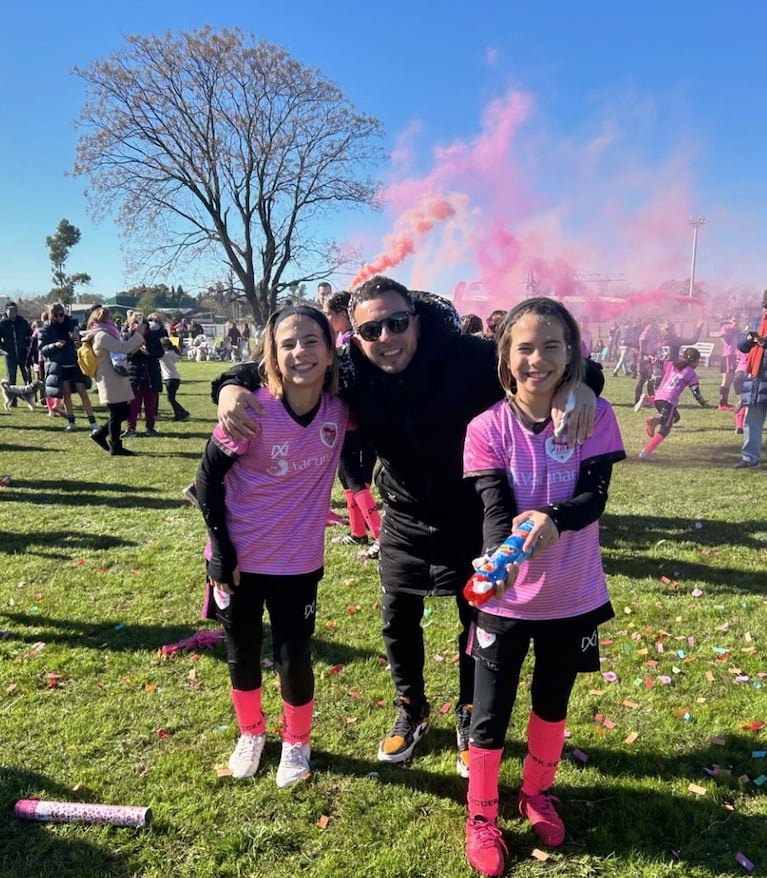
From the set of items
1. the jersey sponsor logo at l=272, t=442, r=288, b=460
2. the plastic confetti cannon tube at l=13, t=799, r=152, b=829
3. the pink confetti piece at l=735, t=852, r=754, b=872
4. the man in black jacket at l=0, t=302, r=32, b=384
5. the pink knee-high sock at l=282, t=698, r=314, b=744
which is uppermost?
the man in black jacket at l=0, t=302, r=32, b=384

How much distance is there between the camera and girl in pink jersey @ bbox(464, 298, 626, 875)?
7.09ft

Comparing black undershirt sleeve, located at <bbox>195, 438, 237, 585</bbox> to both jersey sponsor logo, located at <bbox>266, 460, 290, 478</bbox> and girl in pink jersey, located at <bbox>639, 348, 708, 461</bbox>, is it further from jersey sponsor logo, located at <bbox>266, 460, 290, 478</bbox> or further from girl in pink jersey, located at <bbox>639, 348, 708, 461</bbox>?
girl in pink jersey, located at <bbox>639, 348, 708, 461</bbox>

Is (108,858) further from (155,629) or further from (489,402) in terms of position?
(489,402)

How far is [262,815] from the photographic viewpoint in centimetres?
262

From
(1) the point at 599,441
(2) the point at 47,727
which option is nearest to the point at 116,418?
(2) the point at 47,727

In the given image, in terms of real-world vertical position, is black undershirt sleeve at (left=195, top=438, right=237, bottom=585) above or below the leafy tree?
below

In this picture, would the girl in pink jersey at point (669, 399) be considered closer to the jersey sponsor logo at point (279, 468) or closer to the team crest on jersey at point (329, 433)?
the team crest on jersey at point (329, 433)

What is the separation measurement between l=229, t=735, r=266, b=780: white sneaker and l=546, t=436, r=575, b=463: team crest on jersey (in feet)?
6.28

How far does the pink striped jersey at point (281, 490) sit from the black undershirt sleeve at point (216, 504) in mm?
60

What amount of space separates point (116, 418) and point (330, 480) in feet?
27.1

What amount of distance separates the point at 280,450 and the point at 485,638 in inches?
41.6

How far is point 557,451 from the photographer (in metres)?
2.18

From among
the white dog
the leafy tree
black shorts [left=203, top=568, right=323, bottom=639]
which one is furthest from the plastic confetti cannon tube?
the leafy tree

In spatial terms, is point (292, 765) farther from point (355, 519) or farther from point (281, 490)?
point (355, 519)
